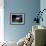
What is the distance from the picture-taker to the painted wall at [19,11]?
5852mm

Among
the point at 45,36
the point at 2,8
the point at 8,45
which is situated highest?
the point at 2,8

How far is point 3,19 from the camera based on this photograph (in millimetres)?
5852

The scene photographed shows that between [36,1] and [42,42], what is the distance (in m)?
3.30

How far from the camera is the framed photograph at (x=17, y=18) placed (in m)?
5.89

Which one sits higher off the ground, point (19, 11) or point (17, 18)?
point (19, 11)

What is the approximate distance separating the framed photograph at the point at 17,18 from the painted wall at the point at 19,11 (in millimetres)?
129

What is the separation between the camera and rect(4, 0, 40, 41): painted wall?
19.2 ft

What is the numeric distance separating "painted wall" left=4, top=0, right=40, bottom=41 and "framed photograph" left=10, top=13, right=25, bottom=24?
0.42 feet

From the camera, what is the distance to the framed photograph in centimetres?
589

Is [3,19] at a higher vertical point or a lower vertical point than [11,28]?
higher

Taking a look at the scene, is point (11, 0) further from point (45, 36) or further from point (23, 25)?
point (45, 36)

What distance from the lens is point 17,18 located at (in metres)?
5.91

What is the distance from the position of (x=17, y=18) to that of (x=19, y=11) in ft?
1.03

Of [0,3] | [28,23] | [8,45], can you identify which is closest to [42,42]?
[8,45]
